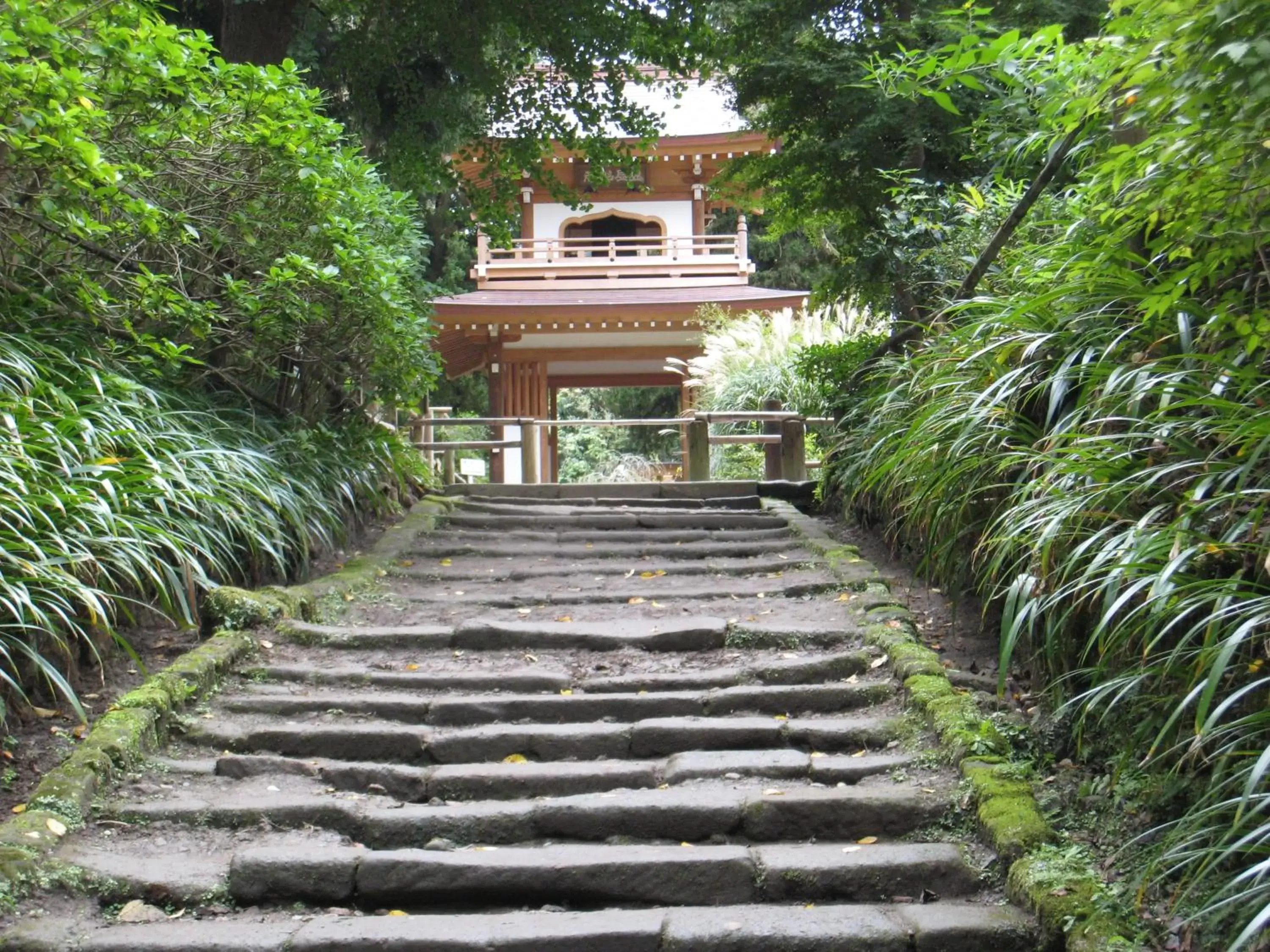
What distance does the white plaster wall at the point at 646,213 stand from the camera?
52.9 ft

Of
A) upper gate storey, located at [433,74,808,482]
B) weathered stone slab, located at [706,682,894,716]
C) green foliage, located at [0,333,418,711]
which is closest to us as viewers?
green foliage, located at [0,333,418,711]

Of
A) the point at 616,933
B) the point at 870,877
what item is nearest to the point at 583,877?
the point at 616,933

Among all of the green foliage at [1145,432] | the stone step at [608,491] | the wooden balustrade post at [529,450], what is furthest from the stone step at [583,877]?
the wooden balustrade post at [529,450]

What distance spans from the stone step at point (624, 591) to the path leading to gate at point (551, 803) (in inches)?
11.7

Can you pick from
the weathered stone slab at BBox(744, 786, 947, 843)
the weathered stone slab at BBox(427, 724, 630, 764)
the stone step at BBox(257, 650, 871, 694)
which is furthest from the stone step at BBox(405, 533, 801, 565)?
the weathered stone slab at BBox(744, 786, 947, 843)

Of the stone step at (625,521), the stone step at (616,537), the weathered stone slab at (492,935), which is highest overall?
the stone step at (625,521)

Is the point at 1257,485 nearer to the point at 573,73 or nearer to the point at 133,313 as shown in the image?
the point at 133,313

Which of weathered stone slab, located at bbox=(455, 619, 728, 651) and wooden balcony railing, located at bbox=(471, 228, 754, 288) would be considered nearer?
weathered stone slab, located at bbox=(455, 619, 728, 651)

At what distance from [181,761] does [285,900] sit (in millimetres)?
859

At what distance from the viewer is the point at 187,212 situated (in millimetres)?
5141

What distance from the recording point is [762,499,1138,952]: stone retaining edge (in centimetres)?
246

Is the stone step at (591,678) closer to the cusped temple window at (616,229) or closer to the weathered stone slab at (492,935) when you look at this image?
the weathered stone slab at (492,935)

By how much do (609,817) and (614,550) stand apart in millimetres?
3523

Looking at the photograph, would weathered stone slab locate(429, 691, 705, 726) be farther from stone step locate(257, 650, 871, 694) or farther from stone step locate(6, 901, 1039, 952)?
stone step locate(6, 901, 1039, 952)
